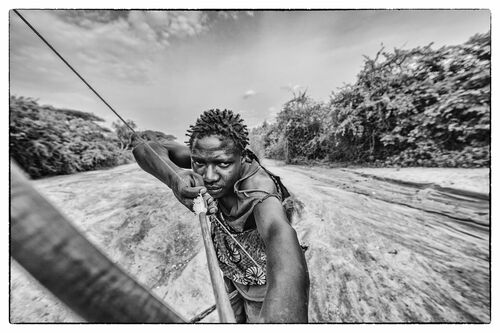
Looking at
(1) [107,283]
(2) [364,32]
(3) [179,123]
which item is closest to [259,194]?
(1) [107,283]

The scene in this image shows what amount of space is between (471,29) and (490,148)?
2.13 feet

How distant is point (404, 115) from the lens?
1.60 m

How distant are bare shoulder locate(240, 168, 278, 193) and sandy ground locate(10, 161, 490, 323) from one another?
87 centimetres

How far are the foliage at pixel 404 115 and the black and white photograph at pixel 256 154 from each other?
1 cm

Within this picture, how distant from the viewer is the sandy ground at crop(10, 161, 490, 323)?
3.55 ft

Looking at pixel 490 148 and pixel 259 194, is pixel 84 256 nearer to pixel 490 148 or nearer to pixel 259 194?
pixel 259 194

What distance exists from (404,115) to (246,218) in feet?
5.13

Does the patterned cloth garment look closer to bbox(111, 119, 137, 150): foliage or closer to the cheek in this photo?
the cheek

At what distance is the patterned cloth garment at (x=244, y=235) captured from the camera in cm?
79

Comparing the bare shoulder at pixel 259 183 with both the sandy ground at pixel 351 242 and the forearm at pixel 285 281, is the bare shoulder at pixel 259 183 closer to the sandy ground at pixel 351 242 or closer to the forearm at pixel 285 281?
the forearm at pixel 285 281

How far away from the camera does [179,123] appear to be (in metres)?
1.53

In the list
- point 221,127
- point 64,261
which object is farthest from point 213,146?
point 64,261

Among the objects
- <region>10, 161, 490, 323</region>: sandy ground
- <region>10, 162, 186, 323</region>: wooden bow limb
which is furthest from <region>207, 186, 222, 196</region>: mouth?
<region>10, 161, 490, 323</region>: sandy ground

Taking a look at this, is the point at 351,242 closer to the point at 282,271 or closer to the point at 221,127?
the point at 282,271
